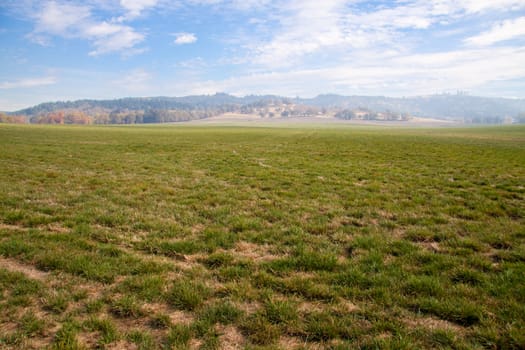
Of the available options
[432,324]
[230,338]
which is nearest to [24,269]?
[230,338]

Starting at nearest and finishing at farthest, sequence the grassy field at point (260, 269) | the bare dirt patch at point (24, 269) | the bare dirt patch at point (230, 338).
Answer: the bare dirt patch at point (230, 338), the grassy field at point (260, 269), the bare dirt patch at point (24, 269)

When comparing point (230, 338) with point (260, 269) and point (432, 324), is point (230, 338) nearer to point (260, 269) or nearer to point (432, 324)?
point (260, 269)

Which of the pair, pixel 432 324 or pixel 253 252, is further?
pixel 253 252

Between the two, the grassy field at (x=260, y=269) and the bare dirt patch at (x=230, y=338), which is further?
the grassy field at (x=260, y=269)

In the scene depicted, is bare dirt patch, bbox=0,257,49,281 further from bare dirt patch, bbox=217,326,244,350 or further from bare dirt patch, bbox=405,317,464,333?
bare dirt patch, bbox=405,317,464,333

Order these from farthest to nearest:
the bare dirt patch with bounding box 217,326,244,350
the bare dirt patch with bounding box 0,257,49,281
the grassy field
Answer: the bare dirt patch with bounding box 0,257,49,281 → the grassy field → the bare dirt patch with bounding box 217,326,244,350

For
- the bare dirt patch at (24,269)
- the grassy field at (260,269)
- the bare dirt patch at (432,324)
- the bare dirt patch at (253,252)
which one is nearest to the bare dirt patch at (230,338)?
the grassy field at (260,269)

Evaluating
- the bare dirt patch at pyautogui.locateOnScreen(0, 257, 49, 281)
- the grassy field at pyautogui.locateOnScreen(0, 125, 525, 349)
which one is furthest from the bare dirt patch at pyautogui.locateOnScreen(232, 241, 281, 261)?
the bare dirt patch at pyautogui.locateOnScreen(0, 257, 49, 281)

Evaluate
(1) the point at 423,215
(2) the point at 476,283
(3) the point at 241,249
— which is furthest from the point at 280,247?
(1) the point at 423,215

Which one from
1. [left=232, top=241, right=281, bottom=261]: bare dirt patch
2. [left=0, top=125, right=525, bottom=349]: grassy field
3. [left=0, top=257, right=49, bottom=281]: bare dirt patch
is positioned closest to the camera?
[left=0, top=125, right=525, bottom=349]: grassy field

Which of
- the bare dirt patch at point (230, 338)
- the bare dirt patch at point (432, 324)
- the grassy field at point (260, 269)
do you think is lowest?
the bare dirt patch at point (230, 338)

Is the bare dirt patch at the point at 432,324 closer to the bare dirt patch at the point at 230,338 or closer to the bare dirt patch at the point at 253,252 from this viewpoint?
the bare dirt patch at the point at 230,338

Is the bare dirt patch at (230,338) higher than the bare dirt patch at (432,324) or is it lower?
lower

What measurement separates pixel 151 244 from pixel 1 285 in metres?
2.63
